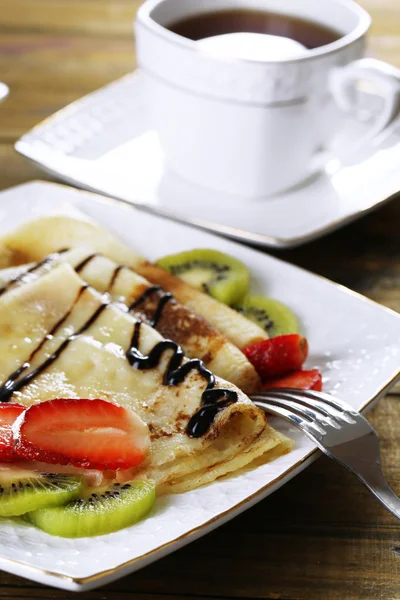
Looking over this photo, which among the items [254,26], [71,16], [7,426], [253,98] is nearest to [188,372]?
[7,426]

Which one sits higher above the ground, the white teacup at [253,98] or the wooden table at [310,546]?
the white teacup at [253,98]

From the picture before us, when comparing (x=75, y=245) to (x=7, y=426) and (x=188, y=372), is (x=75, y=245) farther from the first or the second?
(x=7, y=426)

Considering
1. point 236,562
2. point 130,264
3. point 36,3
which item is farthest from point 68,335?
point 36,3

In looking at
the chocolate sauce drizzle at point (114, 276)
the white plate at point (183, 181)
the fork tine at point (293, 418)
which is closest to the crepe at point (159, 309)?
the chocolate sauce drizzle at point (114, 276)

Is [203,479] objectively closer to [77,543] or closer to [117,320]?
[77,543]

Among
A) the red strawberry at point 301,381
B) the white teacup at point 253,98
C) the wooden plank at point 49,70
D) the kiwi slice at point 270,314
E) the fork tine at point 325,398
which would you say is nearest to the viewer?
the fork tine at point 325,398

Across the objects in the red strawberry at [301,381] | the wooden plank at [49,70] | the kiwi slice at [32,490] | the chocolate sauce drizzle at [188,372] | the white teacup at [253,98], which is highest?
the white teacup at [253,98]

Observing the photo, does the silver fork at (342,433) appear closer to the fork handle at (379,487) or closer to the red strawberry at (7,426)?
the fork handle at (379,487)
